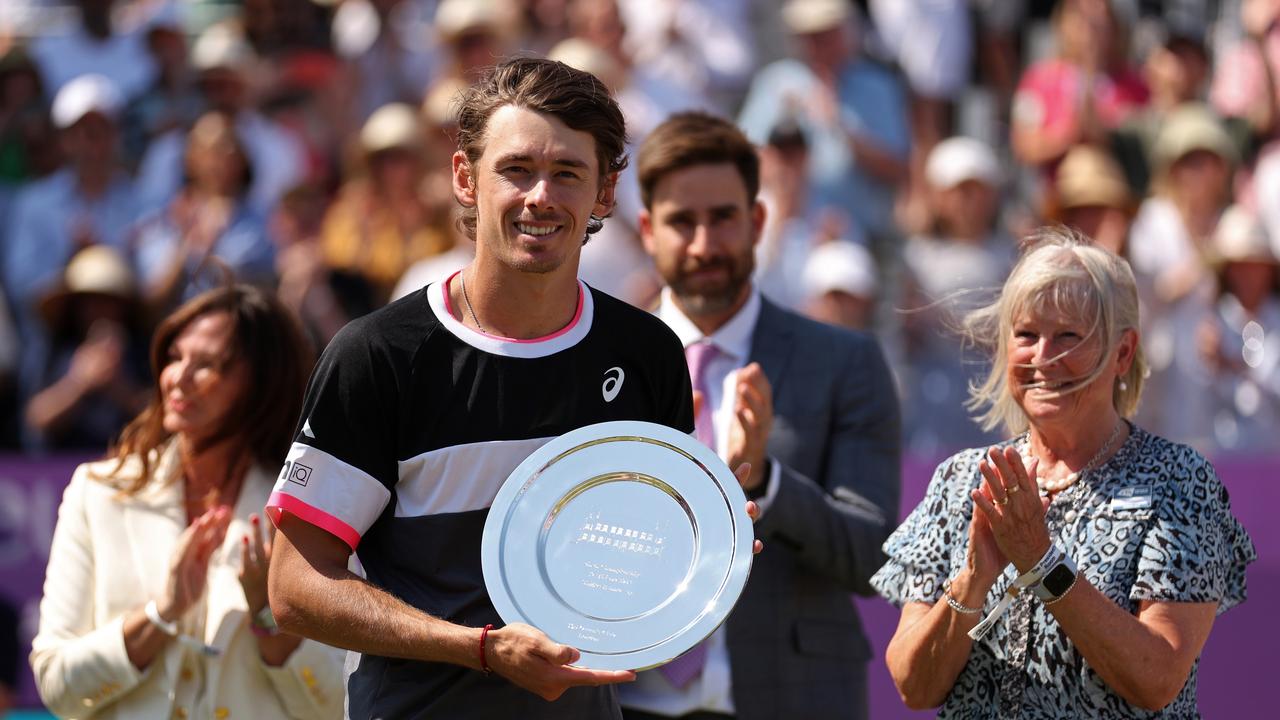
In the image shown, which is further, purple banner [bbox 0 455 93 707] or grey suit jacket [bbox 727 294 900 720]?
purple banner [bbox 0 455 93 707]

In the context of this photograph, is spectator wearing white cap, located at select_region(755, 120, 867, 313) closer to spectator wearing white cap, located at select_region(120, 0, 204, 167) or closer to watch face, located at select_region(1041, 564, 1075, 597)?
spectator wearing white cap, located at select_region(120, 0, 204, 167)

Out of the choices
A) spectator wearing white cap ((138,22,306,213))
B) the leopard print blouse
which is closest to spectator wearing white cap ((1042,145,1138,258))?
spectator wearing white cap ((138,22,306,213))

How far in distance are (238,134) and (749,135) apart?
3.42 m

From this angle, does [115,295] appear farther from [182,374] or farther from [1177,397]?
[1177,397]

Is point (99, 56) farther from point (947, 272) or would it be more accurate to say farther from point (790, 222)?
point (947, 272)

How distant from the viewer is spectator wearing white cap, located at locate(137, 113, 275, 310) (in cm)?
889

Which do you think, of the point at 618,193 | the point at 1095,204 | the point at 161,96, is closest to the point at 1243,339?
the point at 1095,204

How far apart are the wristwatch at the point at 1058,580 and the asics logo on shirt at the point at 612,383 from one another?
0.96 meters

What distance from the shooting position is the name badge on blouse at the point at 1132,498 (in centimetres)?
358

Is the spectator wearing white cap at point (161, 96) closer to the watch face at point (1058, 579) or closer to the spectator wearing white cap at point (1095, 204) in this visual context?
the spectator wearing white cap at point (1095, 204)

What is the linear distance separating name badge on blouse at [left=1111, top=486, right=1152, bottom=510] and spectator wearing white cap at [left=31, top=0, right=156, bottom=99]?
8.25m

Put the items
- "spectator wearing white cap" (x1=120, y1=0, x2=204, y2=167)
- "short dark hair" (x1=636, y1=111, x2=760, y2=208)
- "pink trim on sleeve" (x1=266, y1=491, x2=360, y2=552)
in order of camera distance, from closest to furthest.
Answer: "pink trim on sleeve" (x1=266, y1=491, x2=360, y2=552) < "short dark hair" (x1=636, y1=111, x2=760, y2=208) < "spectator wearing white cap" (x1=120, y1=0, x2=204, y2=167)

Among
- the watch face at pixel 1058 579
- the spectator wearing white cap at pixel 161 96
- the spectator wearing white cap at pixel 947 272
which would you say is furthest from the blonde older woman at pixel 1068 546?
the spectator wearing white cap at pixel 161 96

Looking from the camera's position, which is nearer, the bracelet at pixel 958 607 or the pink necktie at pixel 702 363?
the bracelet at pixel 958 607
